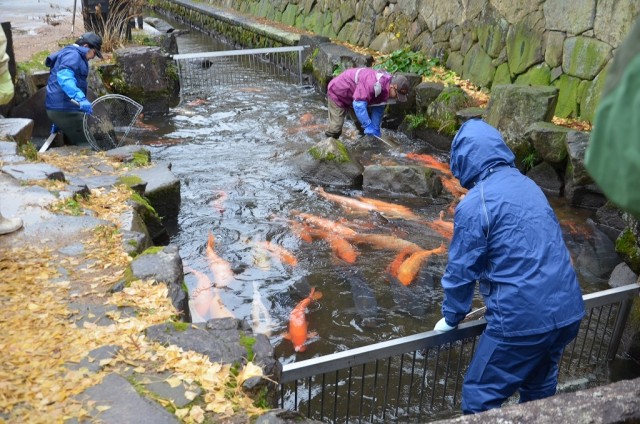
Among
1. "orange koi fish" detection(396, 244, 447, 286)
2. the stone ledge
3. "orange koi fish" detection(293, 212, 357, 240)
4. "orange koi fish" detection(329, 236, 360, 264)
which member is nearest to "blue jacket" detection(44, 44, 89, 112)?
"orange koi fish" detection(293, 212, 357, 240)

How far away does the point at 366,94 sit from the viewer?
966 centimetres

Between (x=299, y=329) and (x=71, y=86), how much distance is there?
511 centimetres

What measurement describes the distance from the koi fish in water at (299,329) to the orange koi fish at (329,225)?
5.42ft

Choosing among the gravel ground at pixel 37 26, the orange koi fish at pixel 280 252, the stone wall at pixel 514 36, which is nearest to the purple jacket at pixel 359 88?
the stone wall at pixel 514 36

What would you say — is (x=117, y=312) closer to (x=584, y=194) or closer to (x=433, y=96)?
(x=584, y=194)

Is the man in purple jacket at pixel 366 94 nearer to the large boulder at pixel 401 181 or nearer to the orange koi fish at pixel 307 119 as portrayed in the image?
the large boulder at pixel 401 181

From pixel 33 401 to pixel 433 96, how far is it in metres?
9.01

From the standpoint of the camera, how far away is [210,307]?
18.6 feet

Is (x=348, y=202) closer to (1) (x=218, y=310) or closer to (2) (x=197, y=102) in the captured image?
(1) (x=218, y=310)

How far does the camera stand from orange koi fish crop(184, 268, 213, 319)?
18.5 feet

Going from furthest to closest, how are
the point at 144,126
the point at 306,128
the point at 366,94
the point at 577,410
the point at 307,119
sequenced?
the point at 307,119, the point at 144,126, the point at 306,128, the point at 366,94, the point at 577,410

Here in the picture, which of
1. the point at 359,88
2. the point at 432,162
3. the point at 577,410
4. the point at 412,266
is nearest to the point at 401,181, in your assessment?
the point at 432,162

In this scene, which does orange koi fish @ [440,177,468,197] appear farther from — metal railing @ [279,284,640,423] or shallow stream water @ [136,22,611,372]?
metal railing @ [279,284,640,423]

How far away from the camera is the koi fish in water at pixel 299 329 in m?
5.37
